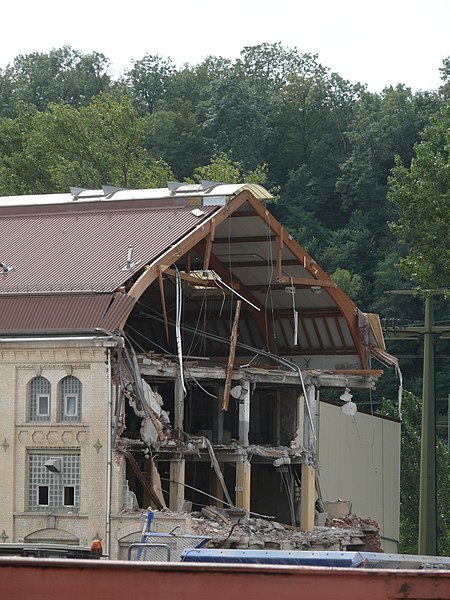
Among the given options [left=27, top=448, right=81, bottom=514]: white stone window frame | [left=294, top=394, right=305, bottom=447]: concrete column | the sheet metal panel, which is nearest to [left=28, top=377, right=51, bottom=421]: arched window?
[left=27, top=448, right=81, bottom=514]: white stone window frame

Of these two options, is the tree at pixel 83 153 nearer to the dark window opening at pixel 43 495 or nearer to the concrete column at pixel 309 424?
the concrete column at pixel 309 424

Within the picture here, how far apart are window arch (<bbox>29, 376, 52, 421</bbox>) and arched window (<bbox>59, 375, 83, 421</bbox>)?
1.59 feet

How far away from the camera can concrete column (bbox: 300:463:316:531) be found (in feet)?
163

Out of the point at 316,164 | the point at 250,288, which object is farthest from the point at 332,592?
the point at 316,164

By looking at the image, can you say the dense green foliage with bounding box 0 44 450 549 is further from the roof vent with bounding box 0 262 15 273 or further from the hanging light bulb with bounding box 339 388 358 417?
the roof vent with bounding box 0 262 15 273

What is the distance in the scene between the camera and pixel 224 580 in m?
15.5

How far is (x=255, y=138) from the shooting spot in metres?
121

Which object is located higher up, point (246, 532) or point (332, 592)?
point (332, 592)

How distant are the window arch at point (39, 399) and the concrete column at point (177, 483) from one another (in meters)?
4.45

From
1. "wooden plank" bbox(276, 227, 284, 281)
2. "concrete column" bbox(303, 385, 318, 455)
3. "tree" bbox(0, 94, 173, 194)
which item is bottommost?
"concrete column" bbox(303, 385, 318, 455)

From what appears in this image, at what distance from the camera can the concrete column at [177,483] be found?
4423cm

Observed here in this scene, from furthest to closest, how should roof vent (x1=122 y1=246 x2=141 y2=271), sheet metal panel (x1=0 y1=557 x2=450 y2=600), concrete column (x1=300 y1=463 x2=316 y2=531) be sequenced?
concrete column (x1=300 y1=463 x2=316 y2=531) < roof vent (x1=122 y1=246 x2=141 y2=271) < sheet metal panel (x1=0 y1=557 x2=450 y2=600)

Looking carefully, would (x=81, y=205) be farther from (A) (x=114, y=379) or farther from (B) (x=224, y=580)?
(B) (x=224, y=580)

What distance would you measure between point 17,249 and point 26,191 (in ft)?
156
